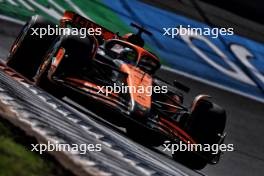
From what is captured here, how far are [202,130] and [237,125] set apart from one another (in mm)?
3911

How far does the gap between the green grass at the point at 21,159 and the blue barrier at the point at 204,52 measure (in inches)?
396

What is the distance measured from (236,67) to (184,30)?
5.78 ft

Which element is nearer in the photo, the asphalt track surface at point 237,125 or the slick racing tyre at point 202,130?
the slick racing tyre at point 202,130

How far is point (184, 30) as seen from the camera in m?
15.3

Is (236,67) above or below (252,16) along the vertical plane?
below

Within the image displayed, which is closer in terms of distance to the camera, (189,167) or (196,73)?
(189,167)

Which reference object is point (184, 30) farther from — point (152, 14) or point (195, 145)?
point (195, 145)

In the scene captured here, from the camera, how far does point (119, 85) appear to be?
7602 mm

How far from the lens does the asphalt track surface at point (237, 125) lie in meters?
8.96

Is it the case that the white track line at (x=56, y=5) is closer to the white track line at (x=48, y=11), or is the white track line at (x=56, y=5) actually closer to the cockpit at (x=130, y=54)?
the white track line at (x=48, y=11)

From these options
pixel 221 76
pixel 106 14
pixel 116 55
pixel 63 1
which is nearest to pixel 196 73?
pixel 221 76

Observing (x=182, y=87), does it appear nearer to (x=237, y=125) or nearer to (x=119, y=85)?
(x=119, y=85)

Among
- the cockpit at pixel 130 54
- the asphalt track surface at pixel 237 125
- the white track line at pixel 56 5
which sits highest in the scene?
the cockpit at pixel 130 54

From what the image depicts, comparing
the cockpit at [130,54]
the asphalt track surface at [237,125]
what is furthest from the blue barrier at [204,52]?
the cockpit at [130,54]
